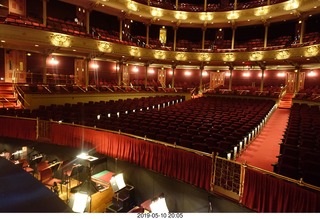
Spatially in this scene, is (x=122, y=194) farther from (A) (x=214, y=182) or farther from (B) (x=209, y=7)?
(B) (x=209, y=7)

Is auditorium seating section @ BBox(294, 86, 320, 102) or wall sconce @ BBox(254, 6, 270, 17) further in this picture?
wall sconce @ BBox(254, 6, 270, 17)

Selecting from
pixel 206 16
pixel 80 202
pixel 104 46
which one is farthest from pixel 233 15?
pixel 80 202

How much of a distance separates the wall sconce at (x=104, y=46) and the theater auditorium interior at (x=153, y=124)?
0.06m

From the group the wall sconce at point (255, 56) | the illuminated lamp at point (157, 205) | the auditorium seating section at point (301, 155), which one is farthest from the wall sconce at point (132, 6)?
the illuminated lamp at point (157, 205)

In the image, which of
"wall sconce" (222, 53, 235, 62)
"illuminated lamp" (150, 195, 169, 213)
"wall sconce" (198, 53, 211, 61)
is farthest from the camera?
"wall sconce" (198, 53, 211, 61)

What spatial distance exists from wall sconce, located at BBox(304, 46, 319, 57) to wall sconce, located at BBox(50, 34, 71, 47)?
13861 mm

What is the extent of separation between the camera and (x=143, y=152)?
236 inches

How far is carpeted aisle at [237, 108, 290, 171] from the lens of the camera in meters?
5.88

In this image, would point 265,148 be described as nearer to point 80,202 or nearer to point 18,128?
point 80,202

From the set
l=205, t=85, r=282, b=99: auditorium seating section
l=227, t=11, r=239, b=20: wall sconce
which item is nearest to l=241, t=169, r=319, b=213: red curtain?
l=205, t=85, r=282, b=99: auditorium seating section

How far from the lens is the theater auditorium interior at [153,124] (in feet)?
13.8

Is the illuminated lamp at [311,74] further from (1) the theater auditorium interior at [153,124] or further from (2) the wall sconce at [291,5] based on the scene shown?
(2) the wall sconce at [291,5]

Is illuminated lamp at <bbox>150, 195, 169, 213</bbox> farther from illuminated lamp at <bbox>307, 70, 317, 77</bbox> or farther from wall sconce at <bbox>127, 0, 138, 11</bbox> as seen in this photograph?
illuminated lamp at <bbox>307, 70, 317, 77</bbox>

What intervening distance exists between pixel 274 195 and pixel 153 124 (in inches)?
186
